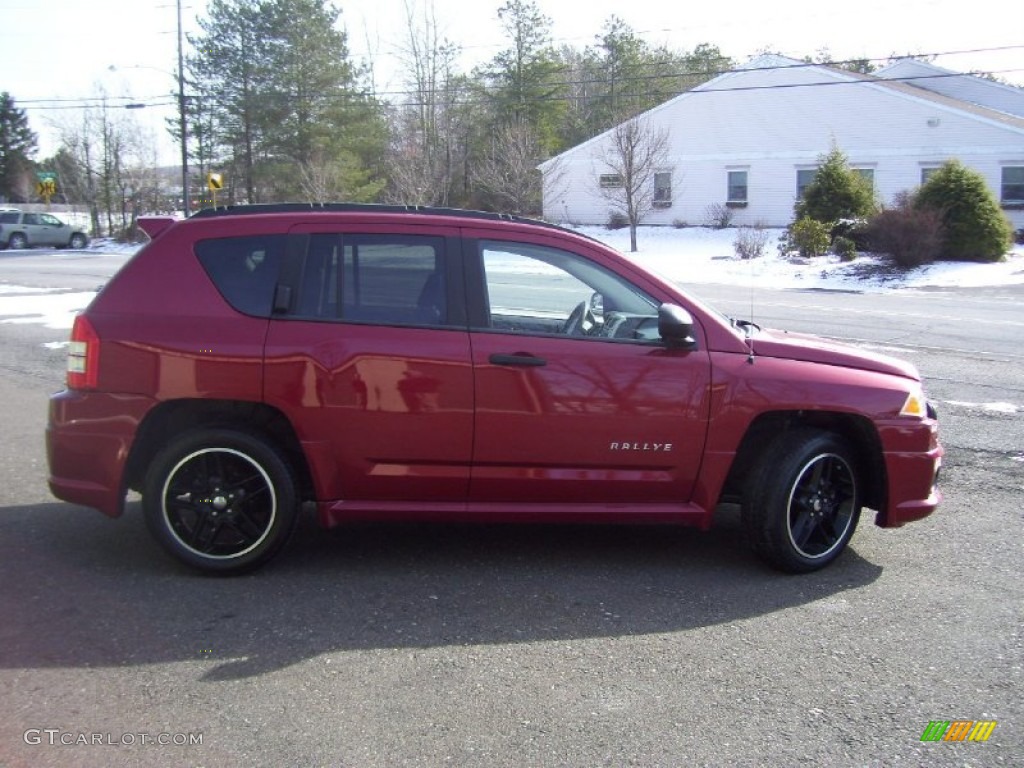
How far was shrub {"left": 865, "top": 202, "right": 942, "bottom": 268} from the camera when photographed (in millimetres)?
28109

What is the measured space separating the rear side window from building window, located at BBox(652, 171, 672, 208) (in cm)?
4269

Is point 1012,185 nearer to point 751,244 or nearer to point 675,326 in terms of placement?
point 751,244

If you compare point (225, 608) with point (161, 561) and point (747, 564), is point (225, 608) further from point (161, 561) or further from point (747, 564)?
point (747, 564)

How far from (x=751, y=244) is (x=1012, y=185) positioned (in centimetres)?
1192

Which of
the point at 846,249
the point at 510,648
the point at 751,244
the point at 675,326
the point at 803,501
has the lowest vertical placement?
the point at 510,648

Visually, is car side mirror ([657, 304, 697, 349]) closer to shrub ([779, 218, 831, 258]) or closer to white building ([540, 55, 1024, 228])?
shrub ([779, 218, 831, 258])

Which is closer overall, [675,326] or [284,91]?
[675,326]

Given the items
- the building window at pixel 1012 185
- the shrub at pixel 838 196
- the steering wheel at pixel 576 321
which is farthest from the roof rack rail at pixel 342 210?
the building window at pixel 1012 185

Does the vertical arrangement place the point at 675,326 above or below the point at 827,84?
below

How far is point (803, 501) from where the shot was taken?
15.6 ft

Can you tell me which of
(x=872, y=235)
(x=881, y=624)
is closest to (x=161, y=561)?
(x=881, y=624)

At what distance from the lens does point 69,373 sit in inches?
182

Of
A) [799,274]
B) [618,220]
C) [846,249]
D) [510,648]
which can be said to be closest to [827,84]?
[618,220]

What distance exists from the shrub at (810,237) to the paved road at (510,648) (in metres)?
27.1
